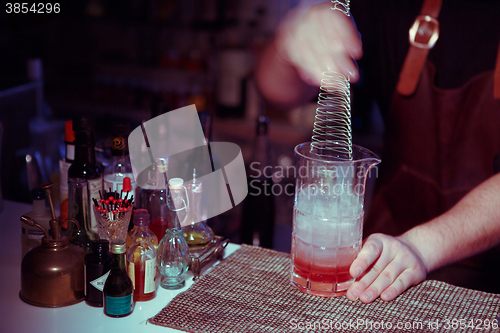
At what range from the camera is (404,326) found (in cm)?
86

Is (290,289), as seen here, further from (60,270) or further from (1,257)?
(1,257)

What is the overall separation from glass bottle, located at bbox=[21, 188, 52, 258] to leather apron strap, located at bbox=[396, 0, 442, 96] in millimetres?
1176

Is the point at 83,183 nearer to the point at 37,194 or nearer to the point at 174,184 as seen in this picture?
the point at 37,194

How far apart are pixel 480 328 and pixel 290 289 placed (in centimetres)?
36

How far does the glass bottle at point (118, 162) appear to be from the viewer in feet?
3.44

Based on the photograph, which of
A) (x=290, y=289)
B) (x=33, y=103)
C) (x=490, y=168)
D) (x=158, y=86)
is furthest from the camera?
(x=158, y=86)

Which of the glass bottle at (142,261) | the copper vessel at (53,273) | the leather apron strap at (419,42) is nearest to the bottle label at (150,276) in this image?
the glass bottle at (142,261)

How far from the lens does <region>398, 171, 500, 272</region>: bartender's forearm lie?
110cm

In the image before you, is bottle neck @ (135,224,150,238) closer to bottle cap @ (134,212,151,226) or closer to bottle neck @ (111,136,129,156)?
bottle cap @ (134,212,151,226)

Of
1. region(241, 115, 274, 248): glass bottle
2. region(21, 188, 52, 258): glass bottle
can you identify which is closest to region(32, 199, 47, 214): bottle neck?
region(21, 188, 52, 258): glass bottle

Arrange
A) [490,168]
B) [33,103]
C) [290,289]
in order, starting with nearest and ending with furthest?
1. [290,289]
2. [490,168]
3. [33,103]

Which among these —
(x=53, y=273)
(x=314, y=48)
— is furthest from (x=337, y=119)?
(x=53, y=273)

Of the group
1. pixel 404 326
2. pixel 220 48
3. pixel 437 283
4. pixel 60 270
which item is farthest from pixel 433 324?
pixel 220 48

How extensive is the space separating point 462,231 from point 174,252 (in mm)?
718
